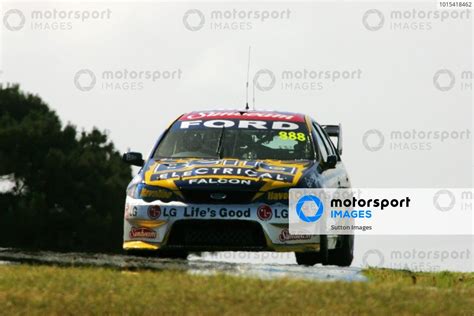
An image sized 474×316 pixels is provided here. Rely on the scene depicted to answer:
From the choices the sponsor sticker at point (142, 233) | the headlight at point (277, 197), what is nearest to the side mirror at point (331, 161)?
the headlight at point (277, 197)

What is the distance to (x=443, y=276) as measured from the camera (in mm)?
11969

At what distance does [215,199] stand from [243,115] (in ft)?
6.84

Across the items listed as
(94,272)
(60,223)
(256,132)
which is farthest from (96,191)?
(94,272)

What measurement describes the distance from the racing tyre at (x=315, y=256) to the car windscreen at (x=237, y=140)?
44.2 inches

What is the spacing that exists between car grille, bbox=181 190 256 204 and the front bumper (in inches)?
2.4

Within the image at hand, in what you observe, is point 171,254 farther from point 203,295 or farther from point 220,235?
point 203,295

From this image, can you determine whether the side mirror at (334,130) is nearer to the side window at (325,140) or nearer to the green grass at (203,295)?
the side window at (325,140)

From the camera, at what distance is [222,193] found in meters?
12.7

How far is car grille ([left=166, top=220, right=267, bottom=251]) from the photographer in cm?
1257

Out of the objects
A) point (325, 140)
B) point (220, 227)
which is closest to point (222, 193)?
point (220, 227)

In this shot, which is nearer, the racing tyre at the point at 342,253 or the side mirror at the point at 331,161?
the side mirror at the point at 331,161

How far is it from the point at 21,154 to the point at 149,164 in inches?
1148

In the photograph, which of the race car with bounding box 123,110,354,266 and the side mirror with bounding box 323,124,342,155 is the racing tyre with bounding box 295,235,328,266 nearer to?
the race car with bounding box 123,110,354,266

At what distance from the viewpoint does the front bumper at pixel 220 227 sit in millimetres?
12578
